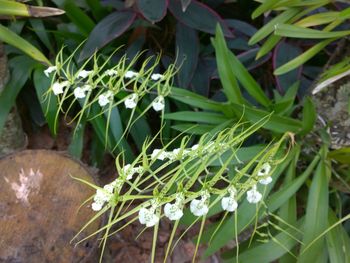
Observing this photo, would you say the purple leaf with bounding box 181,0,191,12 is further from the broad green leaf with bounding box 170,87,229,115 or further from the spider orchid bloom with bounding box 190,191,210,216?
the spider orchid bloom with bounding box 190,191,210,216

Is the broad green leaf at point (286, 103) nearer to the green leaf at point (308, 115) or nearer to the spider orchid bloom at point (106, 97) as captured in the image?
the green leaf at point (308, 115)

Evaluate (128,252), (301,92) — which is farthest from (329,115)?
(128,252)

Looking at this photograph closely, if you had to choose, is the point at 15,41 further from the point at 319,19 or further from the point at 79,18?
the point at 319,19

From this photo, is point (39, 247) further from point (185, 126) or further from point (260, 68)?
point (260, 68)

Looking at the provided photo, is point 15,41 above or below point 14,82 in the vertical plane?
above

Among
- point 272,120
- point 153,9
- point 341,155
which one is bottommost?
point 341,155

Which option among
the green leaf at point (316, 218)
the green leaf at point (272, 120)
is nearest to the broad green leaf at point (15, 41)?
the green leaf at point (272, 120)

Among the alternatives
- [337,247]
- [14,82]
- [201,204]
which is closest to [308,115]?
[337,247]
